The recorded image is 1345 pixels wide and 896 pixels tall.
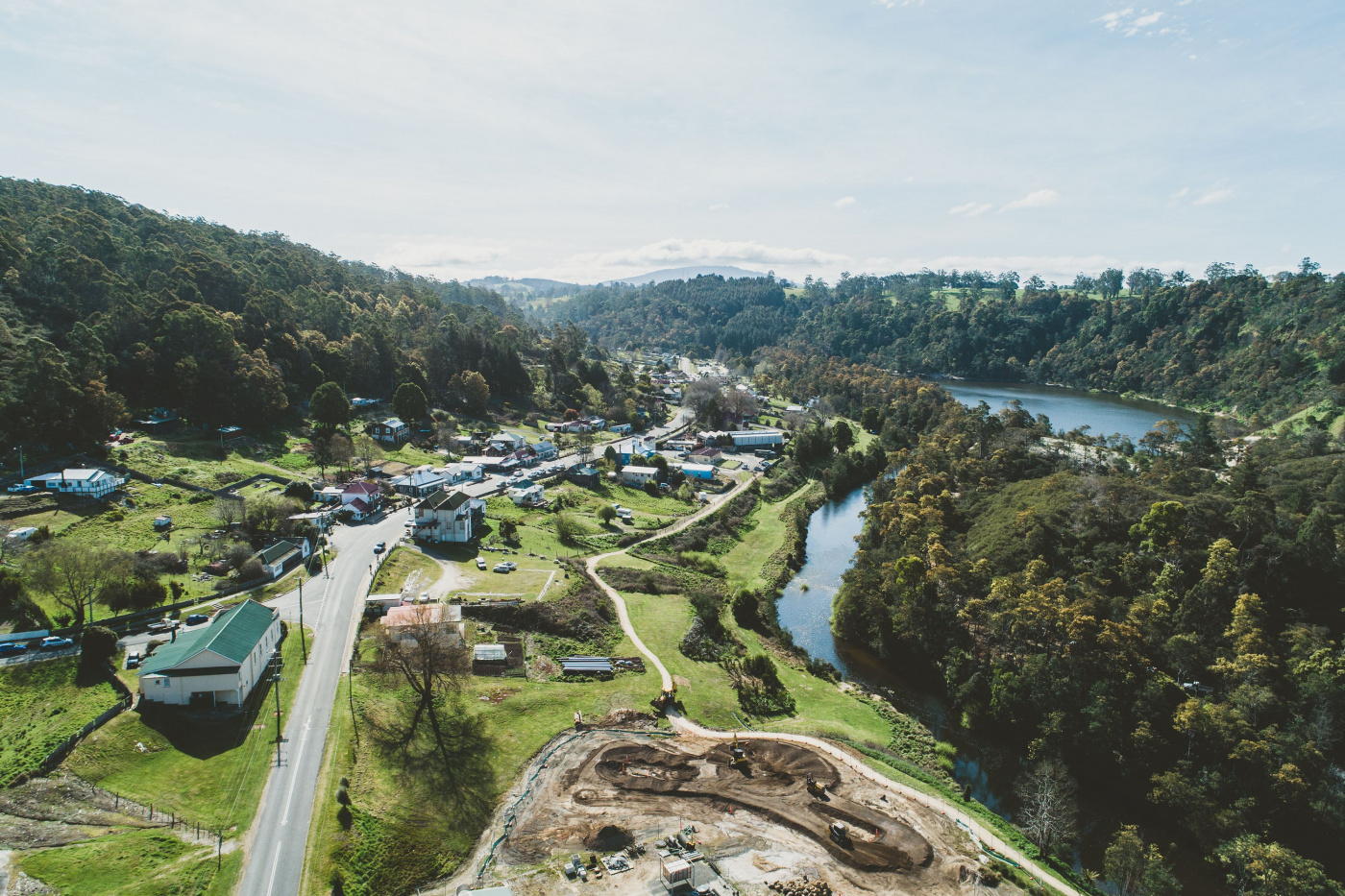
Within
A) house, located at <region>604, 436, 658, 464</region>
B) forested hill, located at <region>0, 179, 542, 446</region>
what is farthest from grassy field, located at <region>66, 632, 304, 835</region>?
house, located at <region>604, 436, 658, 464</region>

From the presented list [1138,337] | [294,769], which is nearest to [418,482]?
[294,769]

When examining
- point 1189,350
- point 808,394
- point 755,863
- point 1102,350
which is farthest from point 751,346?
point 755,863

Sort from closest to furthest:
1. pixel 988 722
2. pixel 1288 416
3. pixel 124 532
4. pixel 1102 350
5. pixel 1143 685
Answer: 1. pixel 1143 685
2. pixel 988 722
3. pixel 124 532
4. pixel 1288 416
5. pixel 1102 350

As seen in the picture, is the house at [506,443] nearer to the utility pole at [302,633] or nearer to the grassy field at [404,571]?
the grassy field at [404,571]

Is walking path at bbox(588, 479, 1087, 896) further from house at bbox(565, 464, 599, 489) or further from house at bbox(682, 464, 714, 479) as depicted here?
house at bbox(682, 464, 714, 479)

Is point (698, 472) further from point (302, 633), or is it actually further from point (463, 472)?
point (302, 633)

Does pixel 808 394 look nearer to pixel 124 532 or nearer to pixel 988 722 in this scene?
pixel 988 722

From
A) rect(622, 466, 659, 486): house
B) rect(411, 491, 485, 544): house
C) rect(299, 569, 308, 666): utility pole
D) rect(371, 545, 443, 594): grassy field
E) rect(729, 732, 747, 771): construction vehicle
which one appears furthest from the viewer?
rect(622, 466, 659, 486): house

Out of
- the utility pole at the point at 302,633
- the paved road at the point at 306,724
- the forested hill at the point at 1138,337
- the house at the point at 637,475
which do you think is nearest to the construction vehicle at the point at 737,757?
the paved road at the point at 306,724
